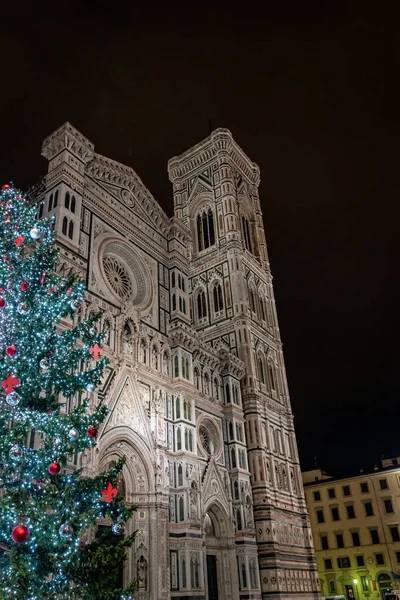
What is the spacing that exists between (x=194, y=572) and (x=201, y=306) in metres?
20.6

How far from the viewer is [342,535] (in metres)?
48.9

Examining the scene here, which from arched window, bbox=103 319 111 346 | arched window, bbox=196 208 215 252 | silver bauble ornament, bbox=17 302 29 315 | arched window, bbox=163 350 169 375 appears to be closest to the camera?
silver bauble ornament, bbox=17 302 29 315

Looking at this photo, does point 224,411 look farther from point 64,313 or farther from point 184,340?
point 64,313

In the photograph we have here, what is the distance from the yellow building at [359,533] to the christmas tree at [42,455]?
41078 millimetres

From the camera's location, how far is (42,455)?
11539mm

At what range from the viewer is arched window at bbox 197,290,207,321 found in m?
39.2

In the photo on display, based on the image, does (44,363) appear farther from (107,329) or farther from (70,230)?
(70,230)

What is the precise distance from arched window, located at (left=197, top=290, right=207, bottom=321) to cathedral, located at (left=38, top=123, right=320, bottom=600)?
4.0 inches

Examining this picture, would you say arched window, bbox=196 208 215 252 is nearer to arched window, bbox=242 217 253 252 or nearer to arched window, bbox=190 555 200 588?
arched window, bbox=242 217 253 252

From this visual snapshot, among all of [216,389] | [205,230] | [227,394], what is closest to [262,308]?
[205,230]

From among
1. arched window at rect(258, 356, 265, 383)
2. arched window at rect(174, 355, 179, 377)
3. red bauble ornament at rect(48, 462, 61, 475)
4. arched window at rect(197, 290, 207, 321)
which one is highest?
arched window at rect(197, 290, 207, 321)

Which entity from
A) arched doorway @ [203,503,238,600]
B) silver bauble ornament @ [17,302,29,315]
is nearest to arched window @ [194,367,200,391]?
arched doorway @ [203,503,238,600]

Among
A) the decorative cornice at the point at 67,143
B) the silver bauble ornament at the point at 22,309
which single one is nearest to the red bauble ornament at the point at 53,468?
the silver bauble ornament at the point at 22,309

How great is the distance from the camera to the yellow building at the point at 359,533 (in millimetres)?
45469
